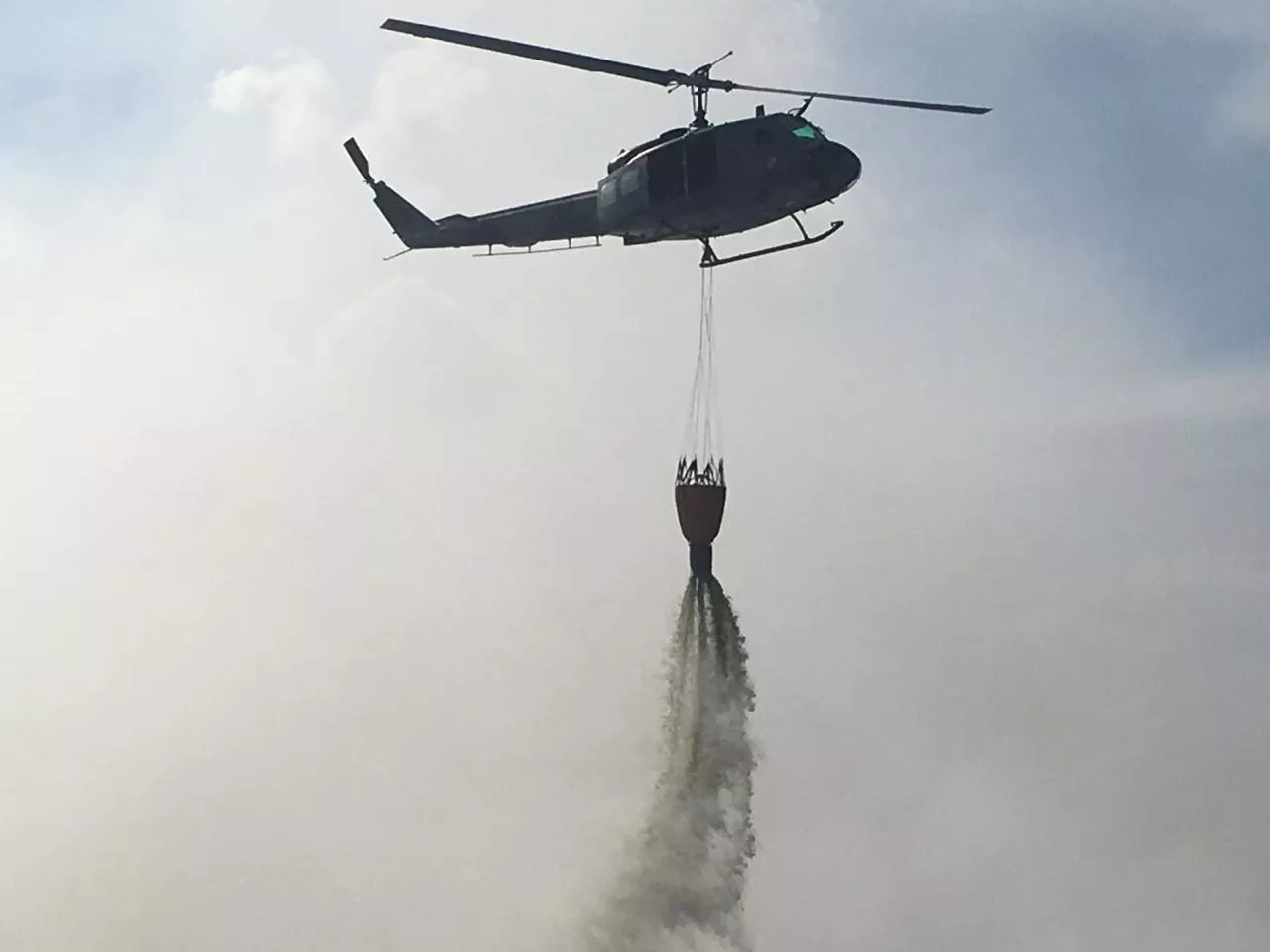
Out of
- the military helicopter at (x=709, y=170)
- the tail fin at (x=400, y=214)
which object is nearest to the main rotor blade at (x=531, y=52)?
the military helicopter at (x=709, y=170)

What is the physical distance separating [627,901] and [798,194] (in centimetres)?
3612

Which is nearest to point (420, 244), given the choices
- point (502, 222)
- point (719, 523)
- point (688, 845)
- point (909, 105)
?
point (502, 222)

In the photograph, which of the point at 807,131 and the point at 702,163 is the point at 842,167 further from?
the point at 702,163

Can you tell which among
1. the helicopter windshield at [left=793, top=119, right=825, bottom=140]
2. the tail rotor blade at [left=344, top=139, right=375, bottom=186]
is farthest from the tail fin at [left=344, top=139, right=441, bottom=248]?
the helicopter windshield at [left=793, top=119, right=825, bottom=140]

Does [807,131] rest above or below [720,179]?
above

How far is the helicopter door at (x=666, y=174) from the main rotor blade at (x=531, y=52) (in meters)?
1.96

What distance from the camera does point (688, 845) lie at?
5588 centimetres

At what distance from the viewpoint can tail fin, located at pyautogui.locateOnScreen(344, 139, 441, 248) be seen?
47500mm

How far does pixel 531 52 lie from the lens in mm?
35812

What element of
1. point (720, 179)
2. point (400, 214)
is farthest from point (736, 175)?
point (400, 214)

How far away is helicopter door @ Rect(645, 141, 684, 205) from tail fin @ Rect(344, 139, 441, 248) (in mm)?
11610

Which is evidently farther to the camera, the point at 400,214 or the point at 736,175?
the point at 400,214

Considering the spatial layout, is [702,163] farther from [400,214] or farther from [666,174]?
[400,214]

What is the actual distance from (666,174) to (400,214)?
14367mm
